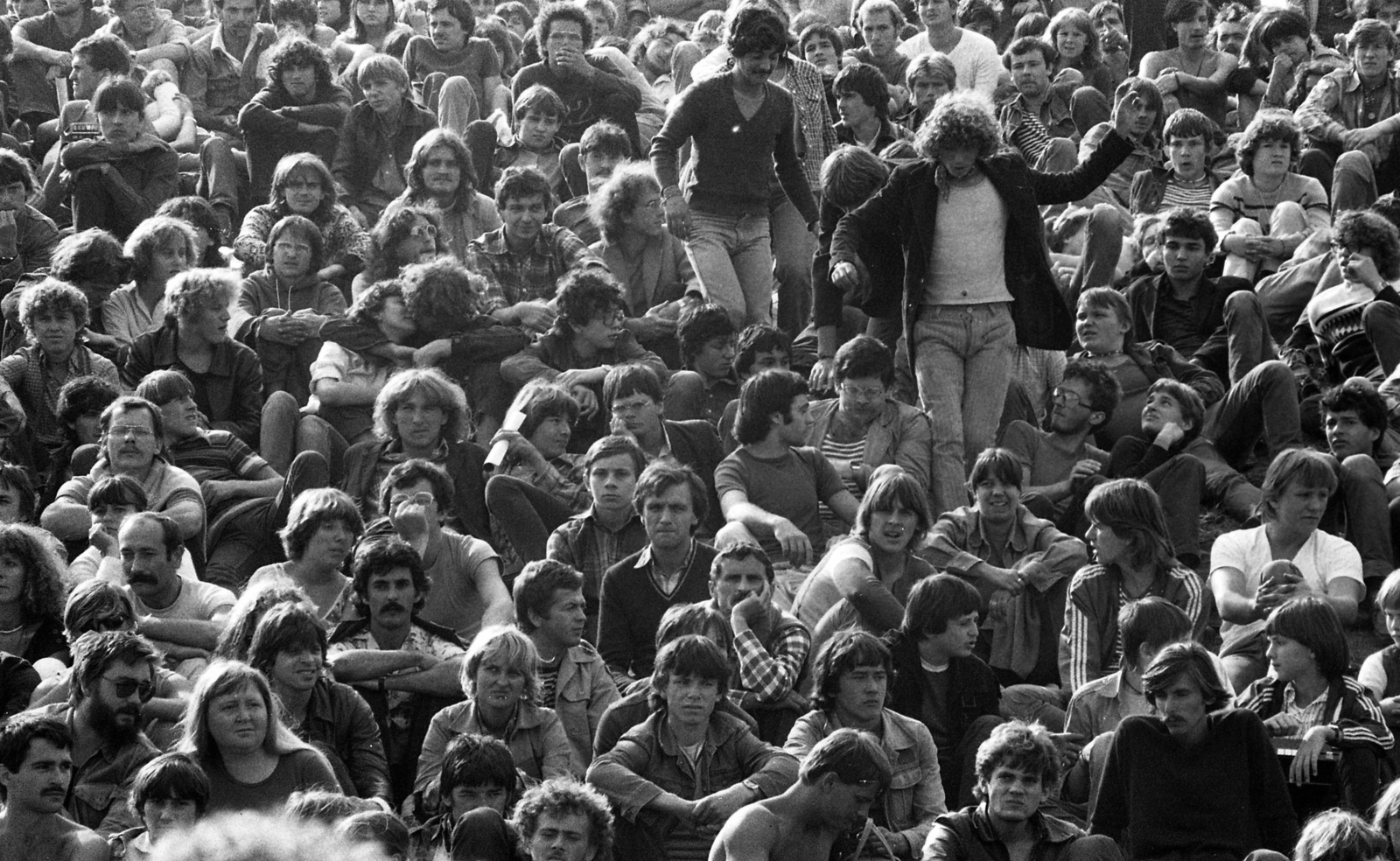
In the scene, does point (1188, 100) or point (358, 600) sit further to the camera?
point (1188, 100)

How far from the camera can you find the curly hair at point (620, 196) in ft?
37.0

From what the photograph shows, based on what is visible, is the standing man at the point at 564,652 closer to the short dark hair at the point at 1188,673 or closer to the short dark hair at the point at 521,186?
the short dark hair at the point at 1188,673

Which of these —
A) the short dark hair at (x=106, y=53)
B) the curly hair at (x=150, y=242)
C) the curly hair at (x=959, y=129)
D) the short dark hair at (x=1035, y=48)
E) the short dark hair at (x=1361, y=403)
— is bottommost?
the short dark hair at (x=1361, y=403)

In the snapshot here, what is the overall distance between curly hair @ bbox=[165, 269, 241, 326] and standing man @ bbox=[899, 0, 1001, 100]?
17.0ft

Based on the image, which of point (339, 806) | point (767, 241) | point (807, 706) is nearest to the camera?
point (339, 806)

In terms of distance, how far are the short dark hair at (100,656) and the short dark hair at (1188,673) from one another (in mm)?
3082

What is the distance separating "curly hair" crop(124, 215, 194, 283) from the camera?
11.0 meters

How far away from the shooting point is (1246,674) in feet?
26.7

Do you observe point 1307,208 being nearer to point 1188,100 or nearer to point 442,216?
point 1188,100

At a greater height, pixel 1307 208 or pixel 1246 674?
pixel 1307 208

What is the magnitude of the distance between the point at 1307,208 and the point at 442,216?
4408mm

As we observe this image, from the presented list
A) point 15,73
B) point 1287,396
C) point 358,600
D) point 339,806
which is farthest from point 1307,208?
point 15,73

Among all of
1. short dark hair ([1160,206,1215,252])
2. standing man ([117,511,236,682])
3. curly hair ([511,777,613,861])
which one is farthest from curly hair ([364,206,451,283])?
curly hair ([511,777,613,861])

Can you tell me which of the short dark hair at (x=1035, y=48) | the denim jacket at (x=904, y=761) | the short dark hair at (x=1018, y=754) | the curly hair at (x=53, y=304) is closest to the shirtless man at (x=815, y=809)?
the short dark hair at (x=1018, y=754)
